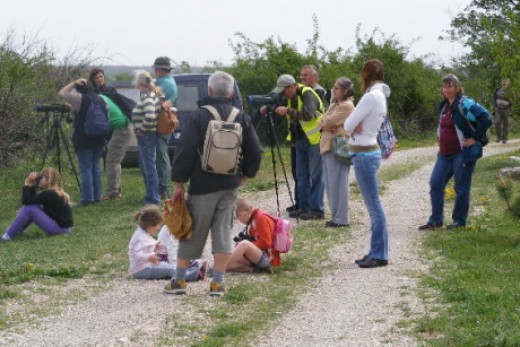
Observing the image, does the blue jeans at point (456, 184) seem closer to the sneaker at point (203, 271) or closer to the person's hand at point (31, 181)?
the sneaker at point (203, 271)

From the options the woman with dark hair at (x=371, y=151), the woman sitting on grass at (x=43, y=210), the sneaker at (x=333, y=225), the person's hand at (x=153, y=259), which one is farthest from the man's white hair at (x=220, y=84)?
the woman sitting on grass at (x=43, y=210)

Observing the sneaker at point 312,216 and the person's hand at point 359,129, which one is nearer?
the person's hand at point 359,129

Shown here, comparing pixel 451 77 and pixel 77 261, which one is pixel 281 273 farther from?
pixel 451 77

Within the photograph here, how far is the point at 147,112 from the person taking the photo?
47.2 ft

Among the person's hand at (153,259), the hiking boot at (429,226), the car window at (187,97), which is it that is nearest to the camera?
the person's hand at (153,259)

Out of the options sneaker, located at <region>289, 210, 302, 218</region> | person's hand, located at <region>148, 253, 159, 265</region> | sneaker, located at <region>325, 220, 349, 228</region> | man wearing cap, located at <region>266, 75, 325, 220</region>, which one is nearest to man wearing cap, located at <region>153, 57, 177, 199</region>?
man wearing cap, located at <region>266, 75, 325, 220</region>

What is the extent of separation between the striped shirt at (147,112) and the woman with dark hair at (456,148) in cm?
390

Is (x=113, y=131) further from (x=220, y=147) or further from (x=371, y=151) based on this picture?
(x=220, y=147)

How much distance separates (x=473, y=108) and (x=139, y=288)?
4.48m

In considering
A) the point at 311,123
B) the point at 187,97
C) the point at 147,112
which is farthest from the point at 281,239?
the point at 187,97

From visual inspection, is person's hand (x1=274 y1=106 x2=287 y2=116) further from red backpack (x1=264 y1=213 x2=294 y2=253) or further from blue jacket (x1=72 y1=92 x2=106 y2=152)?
blue jacket (x1=72 y1=92 x2=106 y2=152)

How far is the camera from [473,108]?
11.9 metres

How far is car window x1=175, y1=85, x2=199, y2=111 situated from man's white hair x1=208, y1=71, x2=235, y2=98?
410 inches

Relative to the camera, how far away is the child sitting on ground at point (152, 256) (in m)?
9.73
